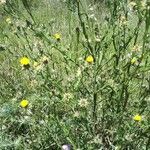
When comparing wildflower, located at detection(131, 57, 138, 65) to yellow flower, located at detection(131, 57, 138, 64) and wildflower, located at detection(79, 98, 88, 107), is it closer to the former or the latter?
yellow flower, located at detection(131, 57, 138, 64)

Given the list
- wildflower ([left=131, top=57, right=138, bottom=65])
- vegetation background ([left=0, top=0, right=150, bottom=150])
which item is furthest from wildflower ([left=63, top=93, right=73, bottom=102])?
wildflower ([left=131, top=57, right=138, bottom=65])

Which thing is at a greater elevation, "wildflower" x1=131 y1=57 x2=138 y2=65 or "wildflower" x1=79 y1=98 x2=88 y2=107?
"wildflower" x1=131 y1=57 x2=138 y2=65

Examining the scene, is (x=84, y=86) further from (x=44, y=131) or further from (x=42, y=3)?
(x=42, y=3)

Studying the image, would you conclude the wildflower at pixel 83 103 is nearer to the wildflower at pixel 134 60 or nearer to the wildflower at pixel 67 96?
the wildflower at pixel 67 96

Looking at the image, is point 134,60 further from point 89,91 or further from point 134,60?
point 89,91

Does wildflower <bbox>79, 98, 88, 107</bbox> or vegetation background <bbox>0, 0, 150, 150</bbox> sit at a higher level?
vegetation background <bbox>0, 0, 150, 150</bbox>

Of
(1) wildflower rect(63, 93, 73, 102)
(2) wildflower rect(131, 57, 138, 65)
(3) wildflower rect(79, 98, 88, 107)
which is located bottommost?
(3) wildflower rect(79, 98, 88, 107)

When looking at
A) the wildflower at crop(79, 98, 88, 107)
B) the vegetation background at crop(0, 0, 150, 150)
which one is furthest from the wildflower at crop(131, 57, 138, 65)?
the wildflower at crop(79, 98, 88, 107)

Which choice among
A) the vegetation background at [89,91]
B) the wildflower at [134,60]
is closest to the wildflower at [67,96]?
the vegetation background at [89,91]

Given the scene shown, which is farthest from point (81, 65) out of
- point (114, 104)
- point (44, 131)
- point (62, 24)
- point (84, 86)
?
point (62, 24)

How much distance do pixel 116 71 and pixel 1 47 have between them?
82 cm

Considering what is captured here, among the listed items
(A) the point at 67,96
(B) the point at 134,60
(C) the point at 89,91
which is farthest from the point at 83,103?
(B) the point at 134,60

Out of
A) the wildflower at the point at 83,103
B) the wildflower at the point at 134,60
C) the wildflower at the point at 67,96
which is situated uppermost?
the wildflower at the point at 134,60

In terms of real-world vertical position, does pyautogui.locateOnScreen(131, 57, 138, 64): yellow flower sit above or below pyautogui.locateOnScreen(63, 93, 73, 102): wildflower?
above
